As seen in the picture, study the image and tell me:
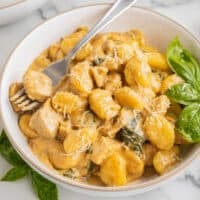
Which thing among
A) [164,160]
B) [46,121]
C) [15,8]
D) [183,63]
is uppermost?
[15,8]

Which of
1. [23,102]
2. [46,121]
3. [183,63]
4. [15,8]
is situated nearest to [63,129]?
[46,121]

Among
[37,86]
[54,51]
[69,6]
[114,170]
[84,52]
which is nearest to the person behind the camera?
[114,170]

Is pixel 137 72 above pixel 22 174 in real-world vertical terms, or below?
above

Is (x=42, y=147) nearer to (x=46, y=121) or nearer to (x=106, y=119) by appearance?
(x=46, y=121)

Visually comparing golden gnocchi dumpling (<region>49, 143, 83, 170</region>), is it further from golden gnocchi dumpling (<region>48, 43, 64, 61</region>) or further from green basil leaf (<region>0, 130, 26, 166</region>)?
golden gnocchi dumpling (<region>48, 43, 64, 61</region>)

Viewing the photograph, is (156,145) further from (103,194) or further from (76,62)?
(76,62)

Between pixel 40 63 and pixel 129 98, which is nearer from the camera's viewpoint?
pixel 129 98
